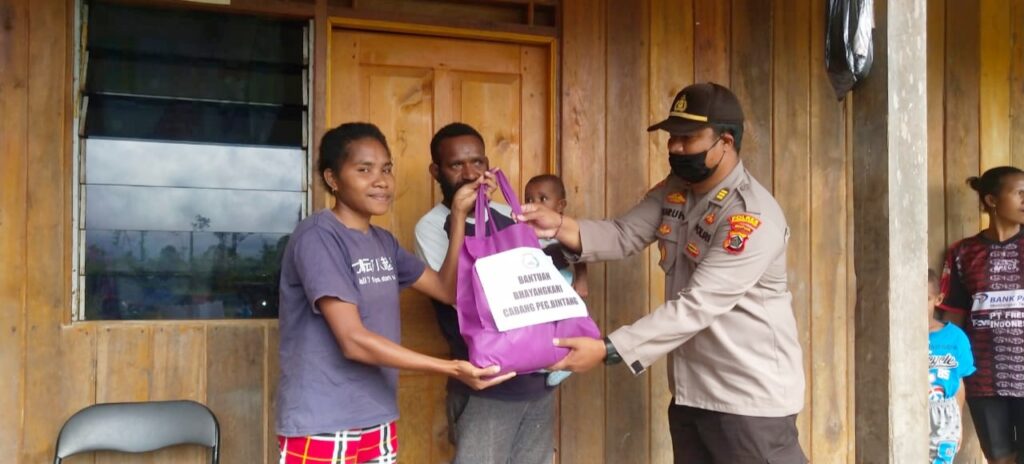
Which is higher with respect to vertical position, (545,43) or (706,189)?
(545,43)

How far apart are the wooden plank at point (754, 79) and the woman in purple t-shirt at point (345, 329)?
203cm

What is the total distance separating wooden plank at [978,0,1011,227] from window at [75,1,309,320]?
3.41 m

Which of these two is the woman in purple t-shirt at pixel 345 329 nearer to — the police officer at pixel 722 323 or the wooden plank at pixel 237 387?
the police officer at pixel 722 323

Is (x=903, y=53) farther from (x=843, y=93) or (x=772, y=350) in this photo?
(x=772, y=350)

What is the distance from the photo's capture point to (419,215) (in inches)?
137

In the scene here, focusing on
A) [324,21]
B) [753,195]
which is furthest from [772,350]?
[324,21]

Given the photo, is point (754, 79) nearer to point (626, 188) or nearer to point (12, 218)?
point (626, 188)

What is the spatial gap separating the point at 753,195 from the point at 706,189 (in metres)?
0.18

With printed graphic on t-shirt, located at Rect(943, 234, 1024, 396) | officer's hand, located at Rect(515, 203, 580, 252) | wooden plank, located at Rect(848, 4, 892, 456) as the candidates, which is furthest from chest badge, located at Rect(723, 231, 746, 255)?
printed graphic on t-shirt, located at Rect(943, 234, 1024, 396)

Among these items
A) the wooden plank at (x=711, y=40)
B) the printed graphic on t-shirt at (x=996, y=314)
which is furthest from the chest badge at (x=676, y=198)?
the printed graphic on t-shirt at (x=996, y=314)

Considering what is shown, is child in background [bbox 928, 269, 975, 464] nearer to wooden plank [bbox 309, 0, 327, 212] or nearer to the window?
wooden plank [bbox 309, 0, 327, 212]

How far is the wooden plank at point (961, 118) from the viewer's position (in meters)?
4.22

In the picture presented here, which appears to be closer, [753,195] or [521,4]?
[753,195]

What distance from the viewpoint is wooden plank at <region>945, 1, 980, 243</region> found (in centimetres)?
422
